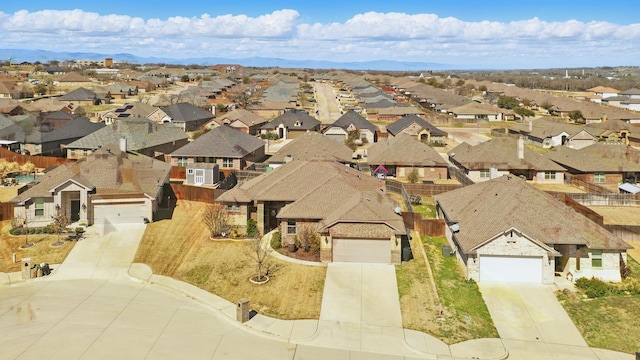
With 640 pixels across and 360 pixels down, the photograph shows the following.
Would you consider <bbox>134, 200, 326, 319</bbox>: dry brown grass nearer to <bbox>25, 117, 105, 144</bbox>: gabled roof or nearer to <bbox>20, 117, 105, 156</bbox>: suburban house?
<bbox>20, 117, 105, 156</bbox>: suburban house

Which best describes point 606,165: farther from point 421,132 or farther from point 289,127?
point 289,127

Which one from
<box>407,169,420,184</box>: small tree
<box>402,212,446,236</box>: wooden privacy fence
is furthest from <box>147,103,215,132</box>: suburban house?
<box>402,212,446,236</box>: wooden privacy fence

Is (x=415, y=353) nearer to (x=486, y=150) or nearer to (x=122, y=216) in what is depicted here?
(x=122, y=216)

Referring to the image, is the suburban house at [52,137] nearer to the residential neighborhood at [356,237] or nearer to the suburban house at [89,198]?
the residential neighborhood at [356,237]

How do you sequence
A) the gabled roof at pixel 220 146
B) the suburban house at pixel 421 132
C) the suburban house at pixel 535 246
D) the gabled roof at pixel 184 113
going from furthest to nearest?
the gabled roof at pixel 184 113
the suburban house at pixel 421 132
the gabled roof at pixel 220 146
the suburban house at pixel 535 246

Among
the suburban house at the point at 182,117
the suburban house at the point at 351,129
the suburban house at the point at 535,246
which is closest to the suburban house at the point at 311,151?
the suburban house at the point at 351,129

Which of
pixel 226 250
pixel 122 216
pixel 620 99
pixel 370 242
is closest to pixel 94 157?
pixel 122 216
